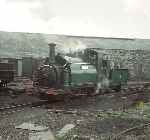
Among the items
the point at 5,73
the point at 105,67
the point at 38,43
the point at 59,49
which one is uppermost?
the point at 38,43

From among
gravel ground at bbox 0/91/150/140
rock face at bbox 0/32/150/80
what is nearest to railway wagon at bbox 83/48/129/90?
gravel ground at bbox 0/91/150/140

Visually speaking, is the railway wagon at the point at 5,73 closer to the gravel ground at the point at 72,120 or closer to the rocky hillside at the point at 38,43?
the gravel ground at the point at 72,120

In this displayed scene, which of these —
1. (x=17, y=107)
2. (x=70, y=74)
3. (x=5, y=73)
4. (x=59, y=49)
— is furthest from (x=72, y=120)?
(x=59, y=49)

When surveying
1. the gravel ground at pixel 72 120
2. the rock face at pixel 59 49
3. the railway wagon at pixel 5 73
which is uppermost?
the rock face at pixel 59 49

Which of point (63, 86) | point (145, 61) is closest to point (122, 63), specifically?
point (145, 61)

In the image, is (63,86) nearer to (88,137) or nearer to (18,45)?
(88,137)

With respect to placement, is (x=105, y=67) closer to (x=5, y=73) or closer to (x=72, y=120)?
(x=5, y=73)

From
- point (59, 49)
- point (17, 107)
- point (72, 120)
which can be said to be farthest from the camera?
point (59, 49)

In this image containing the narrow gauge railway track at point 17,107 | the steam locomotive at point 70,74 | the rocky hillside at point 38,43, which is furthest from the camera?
the rocky hillside at point 38,43

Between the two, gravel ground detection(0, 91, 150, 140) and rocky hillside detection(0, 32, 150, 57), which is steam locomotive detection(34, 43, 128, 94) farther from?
rocky hillside detection(0, 32, 150, 57)

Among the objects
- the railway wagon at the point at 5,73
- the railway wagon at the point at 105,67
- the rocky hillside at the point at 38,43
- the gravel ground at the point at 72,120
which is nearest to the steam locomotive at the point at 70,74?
the railway wagon at the point at 105,67

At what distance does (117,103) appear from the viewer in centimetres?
1825

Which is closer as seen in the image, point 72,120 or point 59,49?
point 72,120

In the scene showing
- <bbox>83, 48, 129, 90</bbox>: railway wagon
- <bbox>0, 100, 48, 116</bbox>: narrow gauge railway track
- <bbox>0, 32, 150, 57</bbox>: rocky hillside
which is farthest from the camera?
<bbox>0, 32, 150, 57</bbox>: rocky hillside
